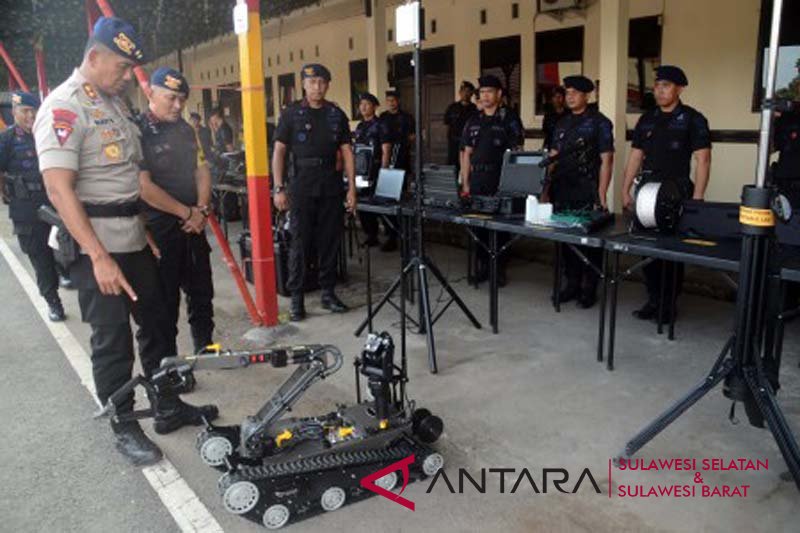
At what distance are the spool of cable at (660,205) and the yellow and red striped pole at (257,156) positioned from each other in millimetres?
2506

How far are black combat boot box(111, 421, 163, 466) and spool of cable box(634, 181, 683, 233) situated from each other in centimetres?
287

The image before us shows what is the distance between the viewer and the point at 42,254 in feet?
17.6

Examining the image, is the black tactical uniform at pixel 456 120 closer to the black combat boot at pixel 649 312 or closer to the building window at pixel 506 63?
the building window at pixel 506 63

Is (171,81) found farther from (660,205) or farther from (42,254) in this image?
(660,205)

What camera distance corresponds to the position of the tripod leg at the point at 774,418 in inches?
96.2

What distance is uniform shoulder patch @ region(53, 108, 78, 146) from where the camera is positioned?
2.58m

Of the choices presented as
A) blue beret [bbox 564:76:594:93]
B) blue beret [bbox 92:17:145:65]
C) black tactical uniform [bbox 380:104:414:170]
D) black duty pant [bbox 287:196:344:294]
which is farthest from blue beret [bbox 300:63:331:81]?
black tactical uniform [bbox 380:104:414:170]

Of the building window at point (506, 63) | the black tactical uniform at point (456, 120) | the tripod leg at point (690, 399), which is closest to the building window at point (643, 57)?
the building window at point (506, 63)

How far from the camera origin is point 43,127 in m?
2.61

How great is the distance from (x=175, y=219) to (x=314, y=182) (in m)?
1.44

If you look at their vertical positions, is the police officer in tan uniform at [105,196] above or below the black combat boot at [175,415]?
above

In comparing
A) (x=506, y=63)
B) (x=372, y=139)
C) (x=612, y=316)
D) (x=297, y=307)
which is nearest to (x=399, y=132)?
(x=372, y=139)

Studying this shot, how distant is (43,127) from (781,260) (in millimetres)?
3274

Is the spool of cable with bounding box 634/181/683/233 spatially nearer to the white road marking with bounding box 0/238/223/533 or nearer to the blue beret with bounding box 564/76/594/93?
the blue beret with bounding box 564/76/594/93
